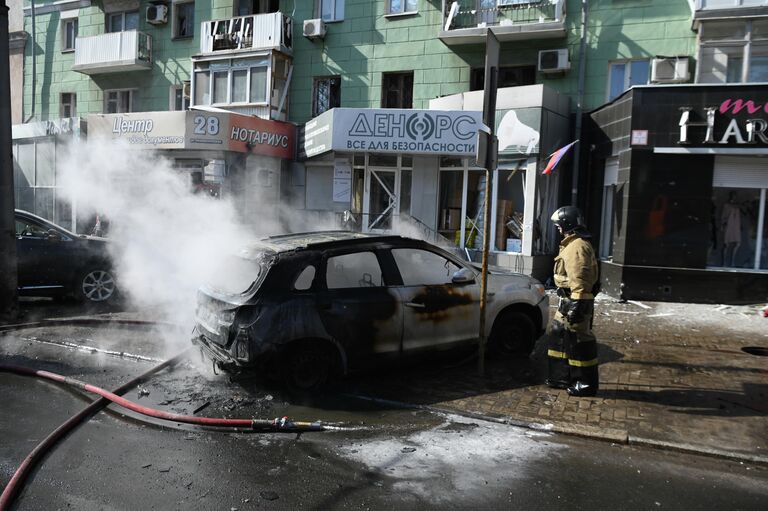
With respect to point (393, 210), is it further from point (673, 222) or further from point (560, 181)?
point (673, 222)

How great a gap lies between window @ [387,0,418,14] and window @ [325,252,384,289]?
13555mm

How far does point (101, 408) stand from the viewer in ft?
17.9

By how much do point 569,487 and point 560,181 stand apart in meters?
12.1

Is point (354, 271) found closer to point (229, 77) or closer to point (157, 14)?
point (229, 77)

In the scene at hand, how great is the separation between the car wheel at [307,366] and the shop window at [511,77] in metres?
12.7

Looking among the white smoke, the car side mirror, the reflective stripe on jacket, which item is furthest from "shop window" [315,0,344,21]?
the reflective stripe on jacket

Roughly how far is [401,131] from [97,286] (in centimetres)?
756

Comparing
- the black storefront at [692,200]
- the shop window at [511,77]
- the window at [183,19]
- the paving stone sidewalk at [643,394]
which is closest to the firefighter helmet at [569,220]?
the paving stone sidewalk at [643,394]

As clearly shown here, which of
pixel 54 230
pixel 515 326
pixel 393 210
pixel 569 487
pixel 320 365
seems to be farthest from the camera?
pixel 393 210

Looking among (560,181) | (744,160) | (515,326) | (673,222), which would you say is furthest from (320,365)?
(560,181)

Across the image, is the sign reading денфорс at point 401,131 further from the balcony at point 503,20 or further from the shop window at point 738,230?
the shop window at point 738,230

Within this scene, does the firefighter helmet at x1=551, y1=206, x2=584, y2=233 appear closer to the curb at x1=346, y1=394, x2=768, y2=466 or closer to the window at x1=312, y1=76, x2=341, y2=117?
the curb at x1=346, y1=394, x2=768, y2=466

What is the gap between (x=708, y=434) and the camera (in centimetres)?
502

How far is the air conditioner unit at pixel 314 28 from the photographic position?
18.6 metres
